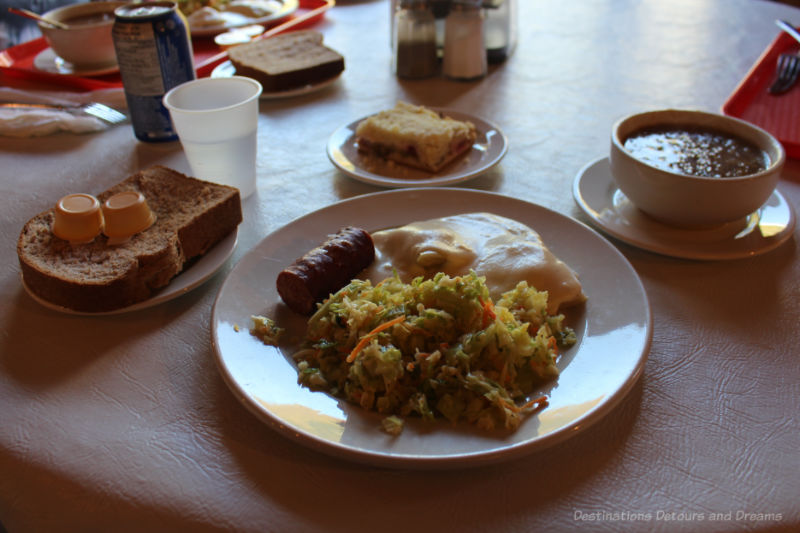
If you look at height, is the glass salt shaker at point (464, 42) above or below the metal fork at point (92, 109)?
above

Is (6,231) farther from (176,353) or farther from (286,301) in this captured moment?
(286,301)

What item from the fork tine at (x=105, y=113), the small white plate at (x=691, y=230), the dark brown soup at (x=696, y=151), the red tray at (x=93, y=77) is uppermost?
the dark brown soup at (x=696, y=151)

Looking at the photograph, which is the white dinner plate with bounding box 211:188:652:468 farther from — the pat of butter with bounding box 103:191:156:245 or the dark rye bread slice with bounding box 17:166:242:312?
the pat of butter with bounding box 103:191:156:245

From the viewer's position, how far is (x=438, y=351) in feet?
3.39

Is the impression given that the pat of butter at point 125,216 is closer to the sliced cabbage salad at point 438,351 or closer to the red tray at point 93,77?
the sliced cabbage salad at point 438,351

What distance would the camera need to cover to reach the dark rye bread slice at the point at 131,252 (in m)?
1.27

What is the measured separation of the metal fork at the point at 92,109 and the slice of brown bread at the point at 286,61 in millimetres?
499

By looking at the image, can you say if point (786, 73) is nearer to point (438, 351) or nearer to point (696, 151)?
point (696, 151)

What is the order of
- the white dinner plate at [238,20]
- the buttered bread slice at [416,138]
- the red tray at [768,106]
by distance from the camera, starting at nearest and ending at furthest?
the buttered bread slice at [416,138] < the red tray at [768,106] < the white dinner plate at [238,20]

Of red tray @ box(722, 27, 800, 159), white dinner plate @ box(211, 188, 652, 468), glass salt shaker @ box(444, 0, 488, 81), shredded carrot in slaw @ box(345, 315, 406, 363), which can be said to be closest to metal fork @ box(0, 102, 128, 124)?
white dinner plate @ box(211, 188, 652, 468)

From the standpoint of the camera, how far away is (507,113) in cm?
224

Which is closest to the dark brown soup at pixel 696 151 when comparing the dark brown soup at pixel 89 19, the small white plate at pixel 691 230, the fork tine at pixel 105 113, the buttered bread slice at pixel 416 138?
the small white plate at pixel 691 230

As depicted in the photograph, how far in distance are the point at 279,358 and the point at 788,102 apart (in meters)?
1.96

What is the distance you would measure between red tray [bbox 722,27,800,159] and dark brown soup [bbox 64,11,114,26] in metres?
2.44
